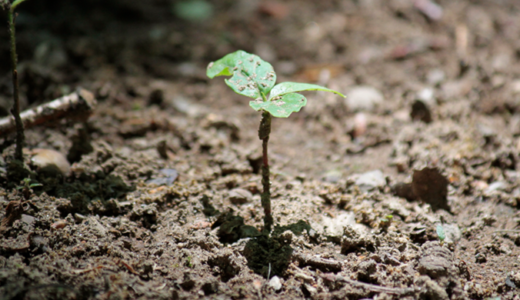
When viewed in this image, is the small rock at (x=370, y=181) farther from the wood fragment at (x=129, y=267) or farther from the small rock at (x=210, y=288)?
the wood fragment at (x=129, y=267)

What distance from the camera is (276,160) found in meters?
2.42

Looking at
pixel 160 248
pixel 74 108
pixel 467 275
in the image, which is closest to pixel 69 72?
pixel 74 108

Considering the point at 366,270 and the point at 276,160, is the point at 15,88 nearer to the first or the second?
the point at 276,160

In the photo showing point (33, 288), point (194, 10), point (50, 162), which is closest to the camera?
point (33, 288)

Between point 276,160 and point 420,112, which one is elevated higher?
point 420,112

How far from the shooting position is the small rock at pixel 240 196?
6.48 ft

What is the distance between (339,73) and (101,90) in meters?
1.84

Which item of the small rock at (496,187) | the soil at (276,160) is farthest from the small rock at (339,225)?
the small rock at (496,187)

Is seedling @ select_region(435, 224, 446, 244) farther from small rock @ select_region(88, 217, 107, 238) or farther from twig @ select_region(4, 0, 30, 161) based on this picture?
twig @ select_region(4, 0, 30, 161)

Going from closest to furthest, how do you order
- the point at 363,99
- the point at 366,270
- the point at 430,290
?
the point at 430,290, the point at 366,270, the point at 363,99

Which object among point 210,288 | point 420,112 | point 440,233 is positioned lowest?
point 210,288

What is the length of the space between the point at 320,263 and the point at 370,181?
671 millimetres

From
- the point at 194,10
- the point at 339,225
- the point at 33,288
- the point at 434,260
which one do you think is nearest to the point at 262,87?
the point at 339,225

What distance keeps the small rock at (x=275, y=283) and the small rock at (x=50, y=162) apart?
3.90 feet
